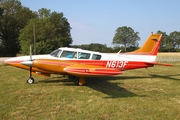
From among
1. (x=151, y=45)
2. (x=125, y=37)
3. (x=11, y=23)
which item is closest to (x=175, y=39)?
(x=125, y=37)

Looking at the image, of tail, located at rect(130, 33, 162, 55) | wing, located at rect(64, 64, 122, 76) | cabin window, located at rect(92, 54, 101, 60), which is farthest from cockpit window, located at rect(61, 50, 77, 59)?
tail, located at rect(130, 33, 162, 55)

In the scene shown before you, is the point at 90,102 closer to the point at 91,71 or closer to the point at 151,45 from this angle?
the point at 91,71

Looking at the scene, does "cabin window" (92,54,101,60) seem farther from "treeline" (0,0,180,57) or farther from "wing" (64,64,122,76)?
"treeline" (0,0,180,57)

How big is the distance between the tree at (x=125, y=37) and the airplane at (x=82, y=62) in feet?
300

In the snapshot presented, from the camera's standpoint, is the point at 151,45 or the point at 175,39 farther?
the point at 175,39

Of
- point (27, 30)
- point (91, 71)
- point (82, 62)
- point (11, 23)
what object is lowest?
point (91, 71)

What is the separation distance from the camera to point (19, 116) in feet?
16.9

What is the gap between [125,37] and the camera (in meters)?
105

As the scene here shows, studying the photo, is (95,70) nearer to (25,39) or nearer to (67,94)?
(67,94)

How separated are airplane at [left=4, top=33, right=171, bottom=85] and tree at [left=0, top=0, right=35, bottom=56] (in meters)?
41.0

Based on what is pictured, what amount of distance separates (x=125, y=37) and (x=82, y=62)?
98.4 metres

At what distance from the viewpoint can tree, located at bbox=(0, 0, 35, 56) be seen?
47.4m

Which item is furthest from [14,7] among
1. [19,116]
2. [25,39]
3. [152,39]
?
[19,116]

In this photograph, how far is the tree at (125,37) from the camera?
10256cm
